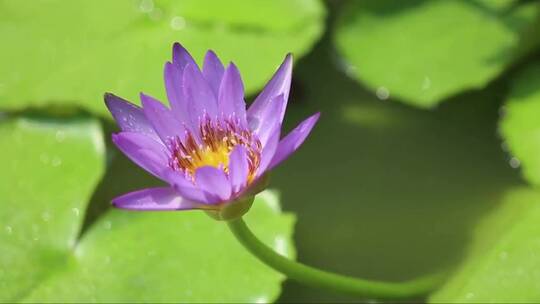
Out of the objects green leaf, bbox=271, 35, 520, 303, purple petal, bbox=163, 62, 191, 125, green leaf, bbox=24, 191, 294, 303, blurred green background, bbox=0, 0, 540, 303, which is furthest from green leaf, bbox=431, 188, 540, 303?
purple petal, bbox=163, 62, 191, 125

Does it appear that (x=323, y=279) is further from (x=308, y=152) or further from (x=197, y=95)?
(x=308, y=152)

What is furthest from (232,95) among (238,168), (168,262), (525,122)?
(525,122)

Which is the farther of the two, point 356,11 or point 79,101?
point 356,11

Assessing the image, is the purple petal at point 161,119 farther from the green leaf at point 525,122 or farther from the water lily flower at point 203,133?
the green leaf at point 525,122

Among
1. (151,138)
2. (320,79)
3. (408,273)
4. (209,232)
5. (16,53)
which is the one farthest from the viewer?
(320,79)

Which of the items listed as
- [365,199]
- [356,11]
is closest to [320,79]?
[356,11]

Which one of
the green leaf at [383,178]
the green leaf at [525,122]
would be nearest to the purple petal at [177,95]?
the green leaf at [383,178]

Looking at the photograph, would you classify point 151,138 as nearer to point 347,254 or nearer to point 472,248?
point 347,254
